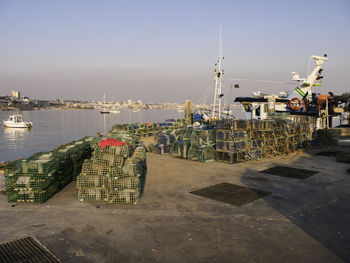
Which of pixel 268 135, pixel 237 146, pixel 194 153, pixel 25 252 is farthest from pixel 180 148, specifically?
pixel 25 252

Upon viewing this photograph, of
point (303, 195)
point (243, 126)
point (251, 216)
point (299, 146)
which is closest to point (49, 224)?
point (251, 216)

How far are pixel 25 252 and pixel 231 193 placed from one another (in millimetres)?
7144

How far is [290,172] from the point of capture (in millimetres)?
14102

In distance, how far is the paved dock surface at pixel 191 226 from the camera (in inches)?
239

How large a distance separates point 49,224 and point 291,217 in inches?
280

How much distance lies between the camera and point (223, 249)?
6.24m

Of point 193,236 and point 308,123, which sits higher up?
point 308,123

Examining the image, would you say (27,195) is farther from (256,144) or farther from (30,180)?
(256,144)

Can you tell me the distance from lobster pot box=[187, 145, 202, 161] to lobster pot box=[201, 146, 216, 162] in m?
0.41

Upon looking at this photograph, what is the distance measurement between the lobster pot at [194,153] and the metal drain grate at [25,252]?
11896 millimetres

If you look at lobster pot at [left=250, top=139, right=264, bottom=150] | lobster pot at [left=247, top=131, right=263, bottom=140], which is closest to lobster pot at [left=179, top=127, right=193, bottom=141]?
lobster pot at [left=247, top=131, right=263, bottom=140]

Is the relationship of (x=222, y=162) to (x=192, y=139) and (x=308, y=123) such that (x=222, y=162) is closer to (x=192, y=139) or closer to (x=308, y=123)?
(x=192, y=139)

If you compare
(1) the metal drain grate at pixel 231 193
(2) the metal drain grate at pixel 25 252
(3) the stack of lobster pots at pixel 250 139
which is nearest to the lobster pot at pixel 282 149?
(3) the stack of lobster pots at pixel 250 139

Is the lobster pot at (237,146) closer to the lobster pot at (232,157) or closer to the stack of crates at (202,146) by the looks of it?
the lobster pot at (232,157)
